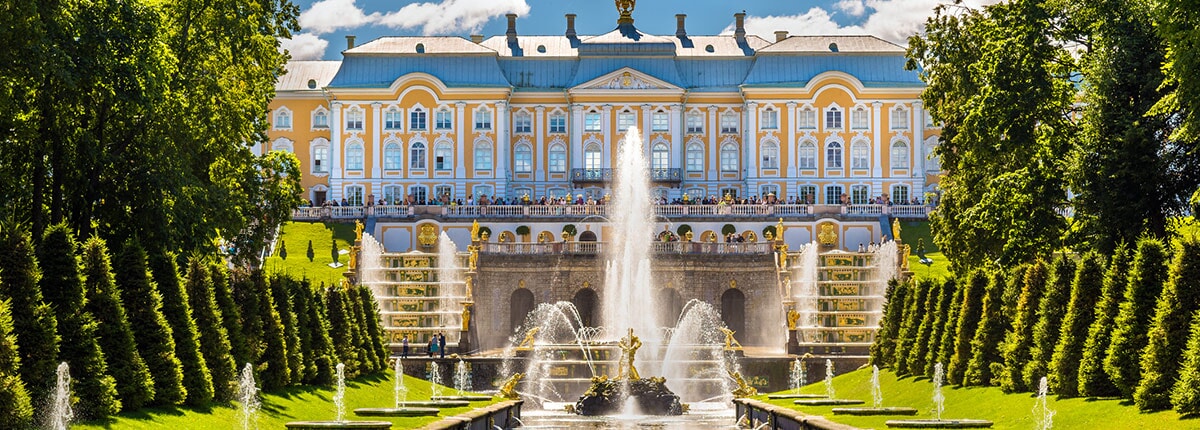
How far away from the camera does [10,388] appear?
19.4 m

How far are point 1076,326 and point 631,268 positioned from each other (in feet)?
119

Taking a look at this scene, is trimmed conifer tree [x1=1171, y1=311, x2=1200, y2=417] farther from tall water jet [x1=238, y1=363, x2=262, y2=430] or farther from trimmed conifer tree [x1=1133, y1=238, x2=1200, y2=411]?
tall water jet [x1=238, y1=363, x2=262, y2=430]

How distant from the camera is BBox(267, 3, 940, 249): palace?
299 ft

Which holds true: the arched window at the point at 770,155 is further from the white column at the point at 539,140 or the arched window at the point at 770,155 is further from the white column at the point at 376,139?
the white column at the point at 376,139

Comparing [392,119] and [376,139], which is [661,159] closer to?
[392,119]

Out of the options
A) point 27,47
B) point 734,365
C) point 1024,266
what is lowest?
point 734,365

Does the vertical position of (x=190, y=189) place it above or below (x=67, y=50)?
below

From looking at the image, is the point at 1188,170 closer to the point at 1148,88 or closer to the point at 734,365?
the point at 1148,88

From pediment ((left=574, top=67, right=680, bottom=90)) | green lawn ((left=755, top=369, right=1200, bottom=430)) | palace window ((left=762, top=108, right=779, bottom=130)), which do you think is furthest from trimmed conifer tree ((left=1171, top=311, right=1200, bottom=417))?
palace window ((left=762, top=108, right=779, bottom=130))

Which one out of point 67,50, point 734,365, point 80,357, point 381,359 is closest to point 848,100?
point 734,365

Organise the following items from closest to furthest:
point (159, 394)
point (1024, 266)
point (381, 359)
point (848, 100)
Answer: point (159, 394) → point (1024, 266) → point (381, 359) → point (848, 100)

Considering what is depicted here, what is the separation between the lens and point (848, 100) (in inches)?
3593

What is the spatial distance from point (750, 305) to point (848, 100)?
1182 inches

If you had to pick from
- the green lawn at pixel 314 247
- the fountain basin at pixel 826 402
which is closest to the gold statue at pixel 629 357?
the fountain basin at pixel 826 402
